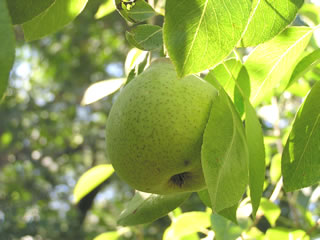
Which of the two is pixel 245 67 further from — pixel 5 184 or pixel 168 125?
pixel 5 184

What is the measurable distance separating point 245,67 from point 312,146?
0.82 ft

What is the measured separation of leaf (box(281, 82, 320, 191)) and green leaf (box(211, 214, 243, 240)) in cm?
39

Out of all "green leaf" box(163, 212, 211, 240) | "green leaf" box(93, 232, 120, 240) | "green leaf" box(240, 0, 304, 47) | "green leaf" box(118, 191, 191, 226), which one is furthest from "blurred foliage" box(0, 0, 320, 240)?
"green leaf" box(240, 0, 304, 47)

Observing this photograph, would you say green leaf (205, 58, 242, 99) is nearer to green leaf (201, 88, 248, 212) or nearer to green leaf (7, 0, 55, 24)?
green leaf (201, 88, 248, 212)

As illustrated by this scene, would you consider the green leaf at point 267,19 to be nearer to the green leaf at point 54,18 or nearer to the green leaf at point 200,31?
the green leaf at point 200,31

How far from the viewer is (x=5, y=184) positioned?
7.16m

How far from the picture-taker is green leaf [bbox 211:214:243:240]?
134 cm

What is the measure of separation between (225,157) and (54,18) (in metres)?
0.51

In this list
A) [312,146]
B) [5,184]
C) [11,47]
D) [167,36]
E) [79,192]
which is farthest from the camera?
[5,184]

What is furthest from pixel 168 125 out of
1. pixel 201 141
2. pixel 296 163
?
pixel 296 163

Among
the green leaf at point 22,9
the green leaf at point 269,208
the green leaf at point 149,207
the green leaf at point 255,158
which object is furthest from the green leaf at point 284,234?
the green leaf at point 22,9

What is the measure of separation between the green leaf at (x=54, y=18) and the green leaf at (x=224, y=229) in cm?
75

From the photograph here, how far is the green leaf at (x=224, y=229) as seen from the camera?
134 cm

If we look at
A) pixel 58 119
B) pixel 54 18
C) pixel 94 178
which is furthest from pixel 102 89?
pixel 58 119
